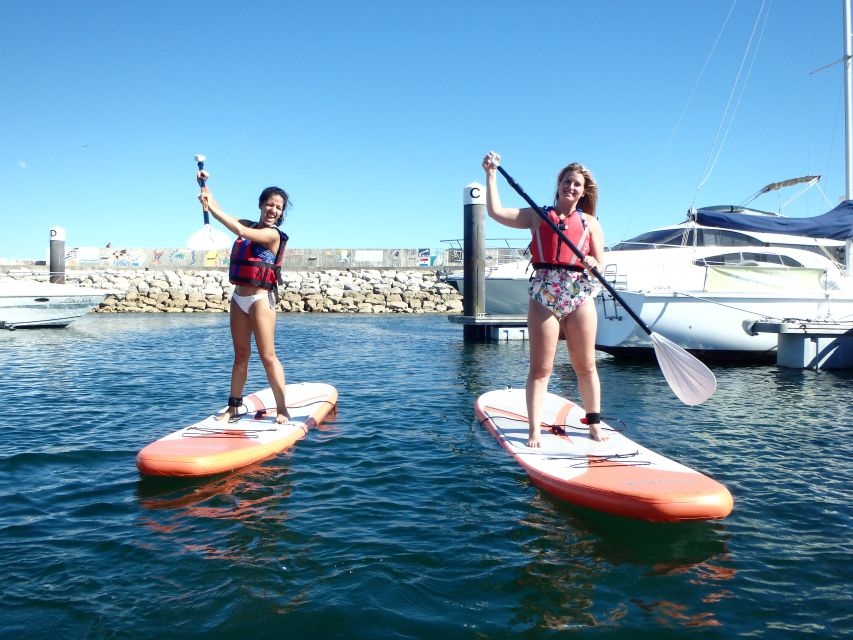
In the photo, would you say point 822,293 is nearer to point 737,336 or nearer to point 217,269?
point 737,336

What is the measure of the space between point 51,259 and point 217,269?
40.4ft

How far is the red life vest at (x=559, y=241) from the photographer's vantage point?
14.7 feet

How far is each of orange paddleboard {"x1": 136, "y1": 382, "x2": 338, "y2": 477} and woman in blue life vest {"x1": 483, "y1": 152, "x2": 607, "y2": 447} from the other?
2.18 meters

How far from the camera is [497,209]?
443 centimetres

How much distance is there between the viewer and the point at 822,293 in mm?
11836

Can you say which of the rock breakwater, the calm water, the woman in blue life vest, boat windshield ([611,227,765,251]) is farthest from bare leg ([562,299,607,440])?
the rock breakwater

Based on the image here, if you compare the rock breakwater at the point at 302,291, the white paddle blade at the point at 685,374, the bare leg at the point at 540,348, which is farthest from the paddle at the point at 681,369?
the rock breakwater at the point at 302,291

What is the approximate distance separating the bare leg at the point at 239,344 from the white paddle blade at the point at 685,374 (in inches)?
132

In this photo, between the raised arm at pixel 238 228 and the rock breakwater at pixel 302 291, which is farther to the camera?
the rock breakwater at pixel 302 291

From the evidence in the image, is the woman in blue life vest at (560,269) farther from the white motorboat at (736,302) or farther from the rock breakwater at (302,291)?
the rock breakwater at (302,291)

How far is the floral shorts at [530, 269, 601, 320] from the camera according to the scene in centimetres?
450

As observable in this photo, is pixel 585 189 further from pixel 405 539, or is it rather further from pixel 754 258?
pixel 754 258

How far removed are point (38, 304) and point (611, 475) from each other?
21.1 metres

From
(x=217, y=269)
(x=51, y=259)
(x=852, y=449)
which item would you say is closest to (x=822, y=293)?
(x=852, y=449)
